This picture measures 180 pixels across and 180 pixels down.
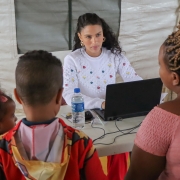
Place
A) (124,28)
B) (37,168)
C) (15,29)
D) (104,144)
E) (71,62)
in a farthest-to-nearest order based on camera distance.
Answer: (124,28) < (15,29) < (71,62) < (104,144) < (37,168)

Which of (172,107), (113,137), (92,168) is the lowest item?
(113,137)

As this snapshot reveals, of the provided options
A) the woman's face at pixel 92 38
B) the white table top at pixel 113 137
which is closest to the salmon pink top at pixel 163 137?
the white table top at pixel 113 137

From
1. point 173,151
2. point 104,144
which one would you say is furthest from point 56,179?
point 104,144

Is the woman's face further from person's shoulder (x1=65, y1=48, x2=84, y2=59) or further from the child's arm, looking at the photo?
the child's arm

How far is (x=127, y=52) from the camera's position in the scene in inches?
130

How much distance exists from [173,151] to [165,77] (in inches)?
10.5

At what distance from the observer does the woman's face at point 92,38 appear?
88.4 inches

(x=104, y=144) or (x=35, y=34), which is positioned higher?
(x=35, y=34)

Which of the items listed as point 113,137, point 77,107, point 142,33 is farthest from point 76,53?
point 142,33

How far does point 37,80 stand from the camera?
3.30 feet

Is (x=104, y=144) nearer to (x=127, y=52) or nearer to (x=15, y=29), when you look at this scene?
(x=15, y=29)

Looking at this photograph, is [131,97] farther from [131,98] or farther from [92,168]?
[92,168]

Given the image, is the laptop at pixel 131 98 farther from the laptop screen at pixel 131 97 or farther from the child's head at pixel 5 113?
Result: the child's head at pixel 5 113

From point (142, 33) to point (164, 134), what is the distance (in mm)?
2453
